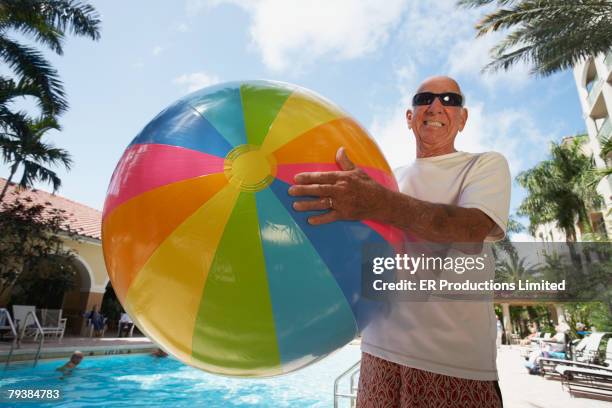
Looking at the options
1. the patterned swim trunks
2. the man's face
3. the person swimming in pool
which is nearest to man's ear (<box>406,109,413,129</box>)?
the man's face

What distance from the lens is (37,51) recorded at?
11.9 m

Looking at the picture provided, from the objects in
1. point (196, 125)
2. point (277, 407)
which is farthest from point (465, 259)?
point (277, 407)

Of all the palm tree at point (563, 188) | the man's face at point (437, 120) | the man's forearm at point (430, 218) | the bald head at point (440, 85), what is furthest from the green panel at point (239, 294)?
the palm tree at point (563, 188)

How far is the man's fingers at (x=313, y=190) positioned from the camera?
1.29 m

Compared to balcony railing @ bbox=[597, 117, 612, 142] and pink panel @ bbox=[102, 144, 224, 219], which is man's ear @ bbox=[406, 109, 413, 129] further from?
balcony railing @ bbox=[597, 117, 612, 142]

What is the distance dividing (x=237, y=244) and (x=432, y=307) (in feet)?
2.62

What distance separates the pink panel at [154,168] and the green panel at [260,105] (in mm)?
178

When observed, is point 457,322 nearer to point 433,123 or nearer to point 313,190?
point 313,190

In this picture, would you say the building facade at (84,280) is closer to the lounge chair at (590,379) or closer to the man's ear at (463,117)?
the lounge chair at (590,379)

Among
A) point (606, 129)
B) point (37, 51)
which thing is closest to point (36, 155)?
point (37, 51)

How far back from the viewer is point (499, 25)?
9930 millimetres

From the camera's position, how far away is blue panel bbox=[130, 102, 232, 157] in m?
1.49

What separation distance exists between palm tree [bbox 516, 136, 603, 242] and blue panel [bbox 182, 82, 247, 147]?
28.9 metres

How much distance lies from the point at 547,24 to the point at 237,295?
11.3m
